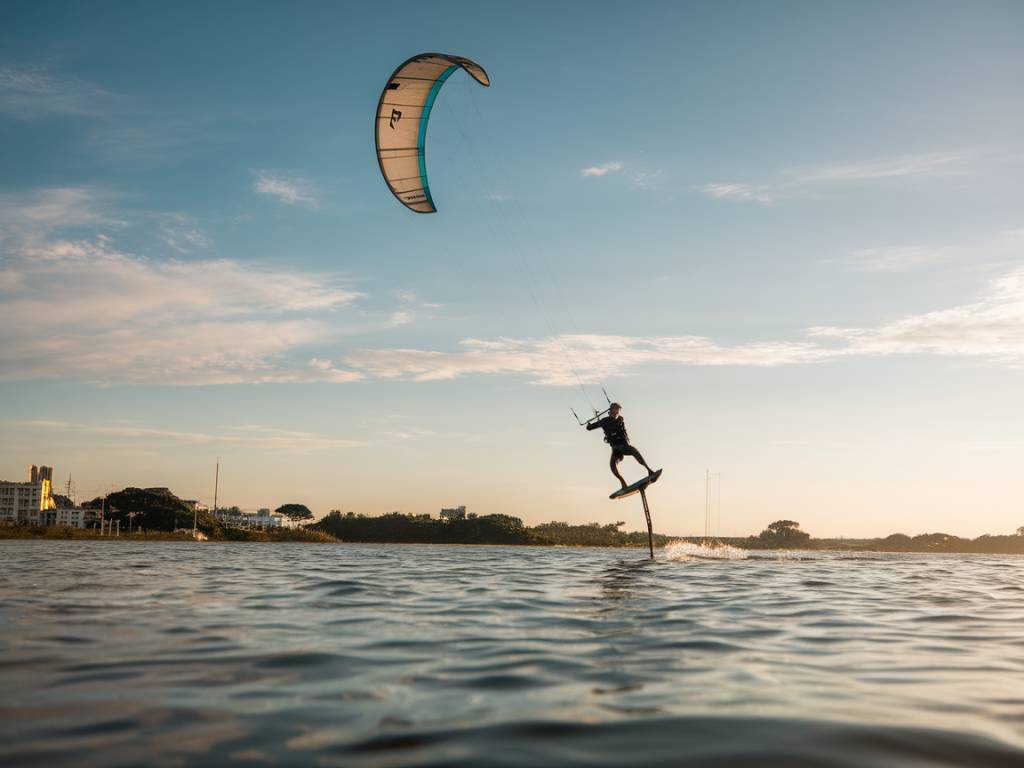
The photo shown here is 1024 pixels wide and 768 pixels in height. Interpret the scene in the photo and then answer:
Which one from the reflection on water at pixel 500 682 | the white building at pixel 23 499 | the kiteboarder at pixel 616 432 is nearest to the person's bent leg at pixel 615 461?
the kiteboarder at pixel 616 432

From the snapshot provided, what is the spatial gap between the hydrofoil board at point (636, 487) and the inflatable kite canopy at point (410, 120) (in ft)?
33.3

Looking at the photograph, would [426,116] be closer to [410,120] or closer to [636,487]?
[410,120]

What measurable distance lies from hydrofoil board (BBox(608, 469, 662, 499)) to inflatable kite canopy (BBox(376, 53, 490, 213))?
10.1 m

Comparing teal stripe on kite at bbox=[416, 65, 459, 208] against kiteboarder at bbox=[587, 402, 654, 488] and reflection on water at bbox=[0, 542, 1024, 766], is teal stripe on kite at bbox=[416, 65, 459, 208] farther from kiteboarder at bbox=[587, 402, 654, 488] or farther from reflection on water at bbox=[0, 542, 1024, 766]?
reflection on water at bbox=[0, 542, 1024, 766]

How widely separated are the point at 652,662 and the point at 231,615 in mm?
6048

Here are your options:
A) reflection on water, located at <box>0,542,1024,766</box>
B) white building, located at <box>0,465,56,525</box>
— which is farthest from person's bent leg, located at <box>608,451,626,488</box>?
white building, located at <box>0,465,56,525</box>

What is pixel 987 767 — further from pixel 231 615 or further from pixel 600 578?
pixel 600 578

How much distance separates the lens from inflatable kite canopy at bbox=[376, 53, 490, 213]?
2073 centimetres

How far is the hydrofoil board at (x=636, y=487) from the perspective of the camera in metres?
22.6

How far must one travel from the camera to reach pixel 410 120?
73.4ft

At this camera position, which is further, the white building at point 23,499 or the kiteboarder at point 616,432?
the white building at point 23,499

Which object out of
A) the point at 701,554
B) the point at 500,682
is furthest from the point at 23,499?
the point at 500,682

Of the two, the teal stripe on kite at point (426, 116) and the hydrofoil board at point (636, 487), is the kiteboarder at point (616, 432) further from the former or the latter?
the teal stripe on kite at point (426, 116)

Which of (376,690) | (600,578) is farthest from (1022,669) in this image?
(600,578)
